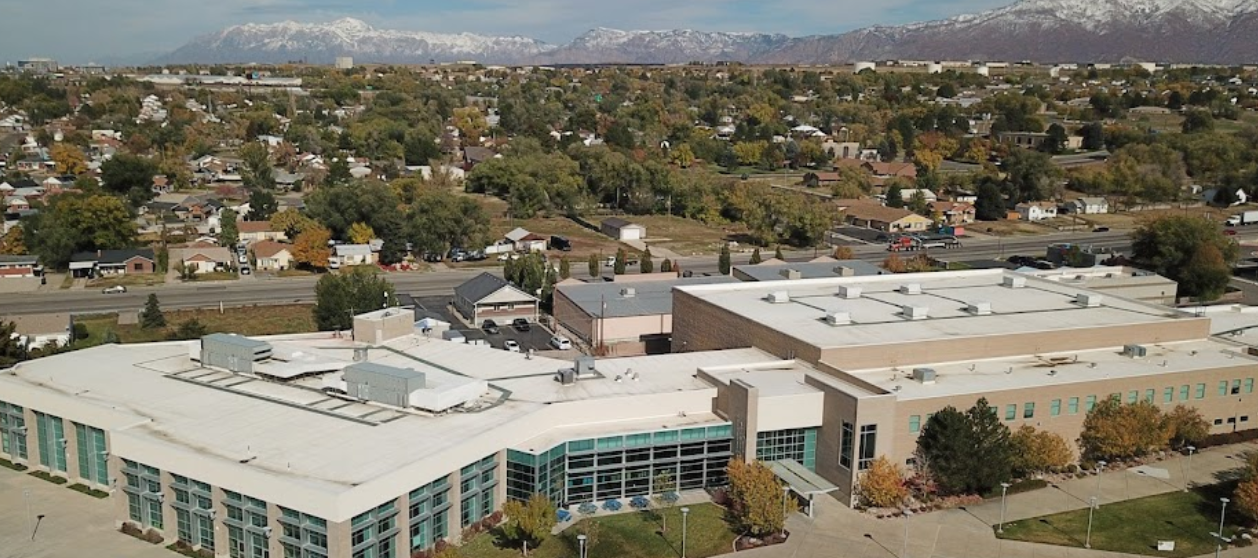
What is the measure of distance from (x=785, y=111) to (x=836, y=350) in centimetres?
12993

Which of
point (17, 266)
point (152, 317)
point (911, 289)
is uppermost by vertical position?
point (911, 289)

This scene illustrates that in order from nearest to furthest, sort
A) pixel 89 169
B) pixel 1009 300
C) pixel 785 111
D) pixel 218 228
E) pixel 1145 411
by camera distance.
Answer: pixel 1145 411, pixel 1009 300, pixel 218 228, pixel 89 169, pixel 785 111

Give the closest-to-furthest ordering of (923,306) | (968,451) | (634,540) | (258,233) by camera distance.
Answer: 1. (634,540)
2. (968,451)
3. (923,306)
4. (258,233)

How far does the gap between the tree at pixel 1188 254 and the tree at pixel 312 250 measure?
5253cm

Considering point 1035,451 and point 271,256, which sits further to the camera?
point 271,256

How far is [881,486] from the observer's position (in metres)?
29.6

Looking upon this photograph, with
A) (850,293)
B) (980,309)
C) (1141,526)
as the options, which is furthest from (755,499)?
(850,293)

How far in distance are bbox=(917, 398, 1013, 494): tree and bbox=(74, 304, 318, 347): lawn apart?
30693mm

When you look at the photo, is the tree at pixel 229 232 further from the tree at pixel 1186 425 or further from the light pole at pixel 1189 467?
the light pole at pixel 1189 467

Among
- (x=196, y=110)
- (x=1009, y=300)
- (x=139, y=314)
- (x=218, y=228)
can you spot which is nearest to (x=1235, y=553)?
(x=1009, y=300)

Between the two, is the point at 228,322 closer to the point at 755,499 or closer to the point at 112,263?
the point at 112,263

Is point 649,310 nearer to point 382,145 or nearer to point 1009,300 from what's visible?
point 1009,300

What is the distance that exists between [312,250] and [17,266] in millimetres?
17000

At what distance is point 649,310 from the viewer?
50031 millimetres
